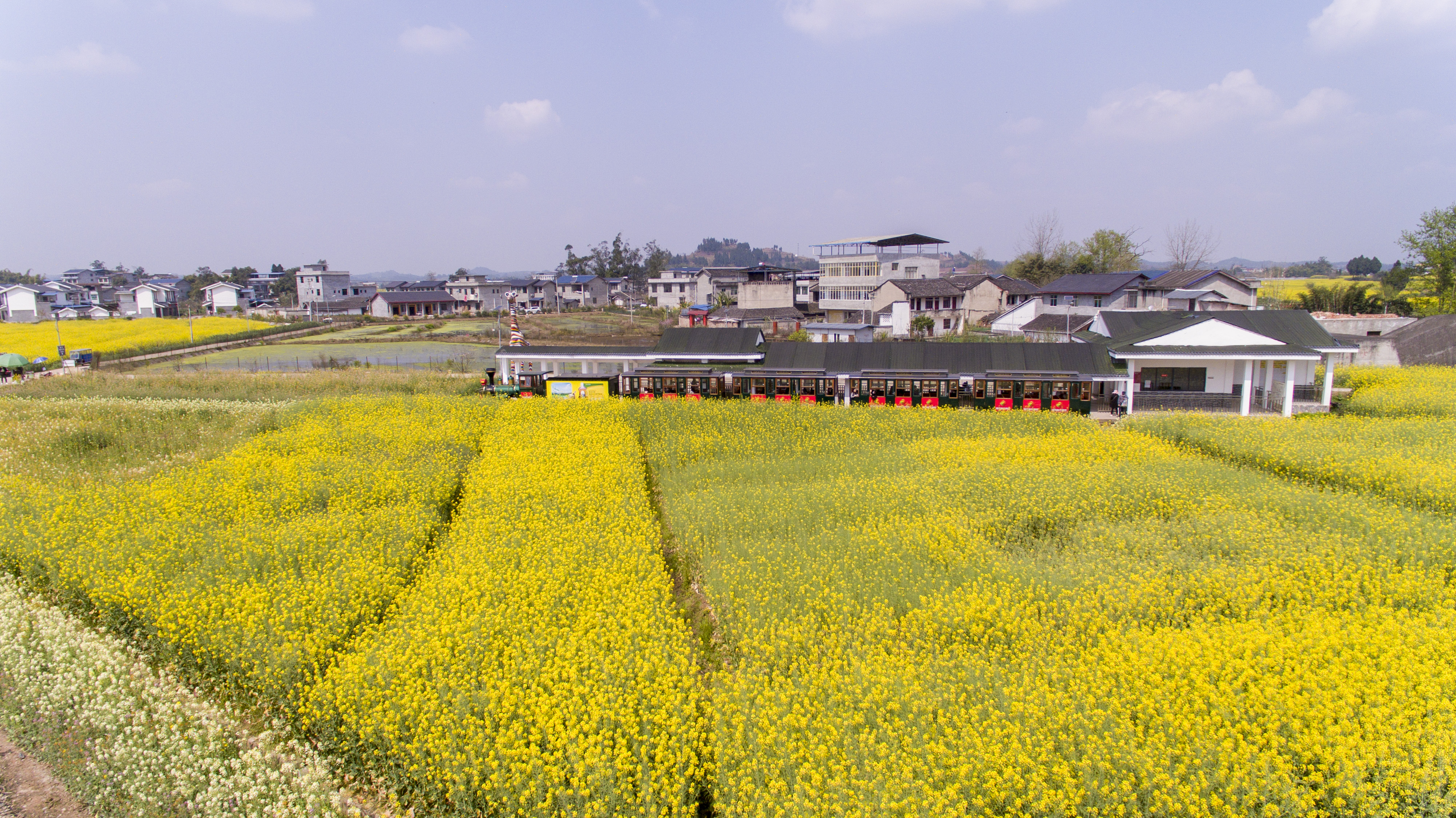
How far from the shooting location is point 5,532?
47.8 ft

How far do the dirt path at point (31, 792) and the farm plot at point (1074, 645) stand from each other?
28.4 ft

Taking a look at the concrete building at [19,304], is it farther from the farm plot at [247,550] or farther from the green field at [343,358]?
the farm plot at [247,550]

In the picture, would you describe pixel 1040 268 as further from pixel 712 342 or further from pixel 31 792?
pixel 31 792

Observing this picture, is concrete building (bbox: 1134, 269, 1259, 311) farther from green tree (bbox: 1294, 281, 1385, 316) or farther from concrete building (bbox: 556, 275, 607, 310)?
concrete building (bbox: 556, 275, 607, 310)

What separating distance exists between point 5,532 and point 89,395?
24.9 m

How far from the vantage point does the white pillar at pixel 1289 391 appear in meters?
29.2

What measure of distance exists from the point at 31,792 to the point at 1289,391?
126ft

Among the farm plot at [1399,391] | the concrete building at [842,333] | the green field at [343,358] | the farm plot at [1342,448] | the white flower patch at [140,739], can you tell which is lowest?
the white flower patch at [140,739]

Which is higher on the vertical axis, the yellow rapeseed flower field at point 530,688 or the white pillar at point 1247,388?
the white pillar at point 1247,388

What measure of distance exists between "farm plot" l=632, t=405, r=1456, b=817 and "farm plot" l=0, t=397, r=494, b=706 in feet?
19.5

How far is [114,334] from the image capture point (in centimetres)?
5956

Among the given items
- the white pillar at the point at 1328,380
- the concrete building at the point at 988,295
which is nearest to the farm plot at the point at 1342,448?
the white pillar at the point at 1328,380

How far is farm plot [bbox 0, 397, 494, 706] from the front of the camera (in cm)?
1102

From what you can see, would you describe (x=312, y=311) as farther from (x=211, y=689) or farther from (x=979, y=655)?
(x=979, y=655)
